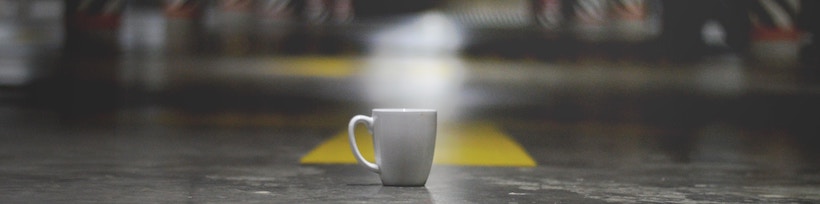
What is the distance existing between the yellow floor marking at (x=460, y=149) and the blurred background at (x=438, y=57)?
5.48ft

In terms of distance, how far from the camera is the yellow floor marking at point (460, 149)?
3.60 metres

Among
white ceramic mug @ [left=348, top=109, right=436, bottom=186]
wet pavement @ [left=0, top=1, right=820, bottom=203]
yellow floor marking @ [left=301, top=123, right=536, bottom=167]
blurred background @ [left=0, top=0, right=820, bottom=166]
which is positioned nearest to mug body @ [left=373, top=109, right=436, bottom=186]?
white ceramic mug @ [left=348, top=109, right=436, bottom=186]

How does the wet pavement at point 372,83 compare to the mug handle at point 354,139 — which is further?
the wet pavement at point 372,83

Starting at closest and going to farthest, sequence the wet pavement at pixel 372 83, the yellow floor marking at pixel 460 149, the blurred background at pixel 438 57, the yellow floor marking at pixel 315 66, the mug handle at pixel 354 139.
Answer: the mug handle at pixel 354 139, the yellow floor marking at pixel 460 149, the wet pavement at pixel 372 83, the blurred background at pixel 438 57, the yellow floor marking at pixel 315 66

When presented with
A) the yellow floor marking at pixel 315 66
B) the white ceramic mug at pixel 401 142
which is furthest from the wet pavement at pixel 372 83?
the white ceramic mug at pixel 401 142

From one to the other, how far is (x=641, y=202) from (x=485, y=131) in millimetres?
2983

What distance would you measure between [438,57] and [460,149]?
3315mm

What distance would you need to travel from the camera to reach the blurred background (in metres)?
7.16

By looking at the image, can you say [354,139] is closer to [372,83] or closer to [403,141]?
[403,141]

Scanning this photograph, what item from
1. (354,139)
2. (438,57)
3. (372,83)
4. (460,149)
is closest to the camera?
(354,139)

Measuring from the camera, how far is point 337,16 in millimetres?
7523

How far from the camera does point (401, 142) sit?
8.78 feet

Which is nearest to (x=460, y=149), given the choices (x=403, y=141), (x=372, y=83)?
(x=403, y=141)

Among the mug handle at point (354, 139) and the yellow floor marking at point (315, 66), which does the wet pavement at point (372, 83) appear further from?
the mug handle at point (354, 139)
